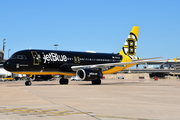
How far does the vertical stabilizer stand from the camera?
1635 inches

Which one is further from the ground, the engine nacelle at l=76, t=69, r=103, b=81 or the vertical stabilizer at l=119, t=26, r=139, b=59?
the vertical stabilizer at l=119, t=26, r=139, b=59

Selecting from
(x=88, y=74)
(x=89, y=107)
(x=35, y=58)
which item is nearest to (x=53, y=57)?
(x=35, y=58)

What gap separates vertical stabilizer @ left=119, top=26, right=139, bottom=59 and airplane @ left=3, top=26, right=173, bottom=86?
10.2ft

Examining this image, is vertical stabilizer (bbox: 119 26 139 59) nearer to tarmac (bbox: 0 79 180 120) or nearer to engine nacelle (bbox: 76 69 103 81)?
engine nacelle (bbox: 76 69 103 81)

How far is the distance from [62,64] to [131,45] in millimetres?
13571

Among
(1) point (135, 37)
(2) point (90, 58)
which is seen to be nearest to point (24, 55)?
(2) point (90, 58)

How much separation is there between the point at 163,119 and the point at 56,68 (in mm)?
25766

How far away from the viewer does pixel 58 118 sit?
798 cm

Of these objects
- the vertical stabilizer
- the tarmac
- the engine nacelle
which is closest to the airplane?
the engine nacelle

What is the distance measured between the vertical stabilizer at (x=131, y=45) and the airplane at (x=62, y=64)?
310cm

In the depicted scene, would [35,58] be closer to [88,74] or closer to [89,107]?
[88,74]

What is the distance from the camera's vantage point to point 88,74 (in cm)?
3169

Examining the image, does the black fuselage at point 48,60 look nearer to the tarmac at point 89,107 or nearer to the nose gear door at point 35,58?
the nose gear door at point 35,58

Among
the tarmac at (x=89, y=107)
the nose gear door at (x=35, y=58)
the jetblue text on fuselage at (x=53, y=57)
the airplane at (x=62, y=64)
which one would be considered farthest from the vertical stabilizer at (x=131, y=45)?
the tarmac at (x=89, y=107)
